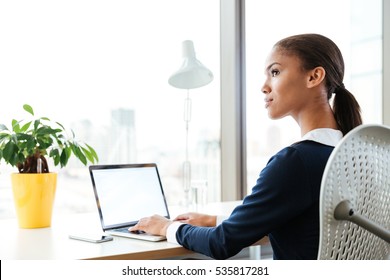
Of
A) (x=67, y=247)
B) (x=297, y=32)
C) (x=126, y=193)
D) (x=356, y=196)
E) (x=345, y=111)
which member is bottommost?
(x=67, y=247)

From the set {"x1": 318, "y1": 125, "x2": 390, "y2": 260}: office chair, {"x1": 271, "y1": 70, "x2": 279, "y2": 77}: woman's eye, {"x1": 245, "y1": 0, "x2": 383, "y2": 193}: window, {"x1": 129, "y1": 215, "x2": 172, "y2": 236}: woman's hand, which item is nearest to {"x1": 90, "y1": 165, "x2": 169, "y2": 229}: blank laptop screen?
{"x1": 129, "y1": 215, "x2": 172, "y2": 236}: woman's hand

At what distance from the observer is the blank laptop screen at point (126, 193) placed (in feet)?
5.29

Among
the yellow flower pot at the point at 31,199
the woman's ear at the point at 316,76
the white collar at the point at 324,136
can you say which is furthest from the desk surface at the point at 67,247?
the woman's ear at the point at 316,76

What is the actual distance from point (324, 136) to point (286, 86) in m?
0.17

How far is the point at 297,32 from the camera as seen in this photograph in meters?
2.90

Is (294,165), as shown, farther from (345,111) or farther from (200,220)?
(200,220)

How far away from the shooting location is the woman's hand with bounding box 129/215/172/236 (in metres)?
1.47

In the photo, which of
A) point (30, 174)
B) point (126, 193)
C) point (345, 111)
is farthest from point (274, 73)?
point (30, 174)

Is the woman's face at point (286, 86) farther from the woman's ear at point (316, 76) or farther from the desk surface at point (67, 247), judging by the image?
the desk surface at point (67, 247)

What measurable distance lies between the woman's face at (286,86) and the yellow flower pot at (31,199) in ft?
2.66

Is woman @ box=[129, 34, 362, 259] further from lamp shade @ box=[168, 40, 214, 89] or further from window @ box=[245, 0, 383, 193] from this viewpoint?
window @ box=[245, 0, 383, 193]

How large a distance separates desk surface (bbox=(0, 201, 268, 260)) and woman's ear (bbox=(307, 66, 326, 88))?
1.80 feet

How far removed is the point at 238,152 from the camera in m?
2.75
